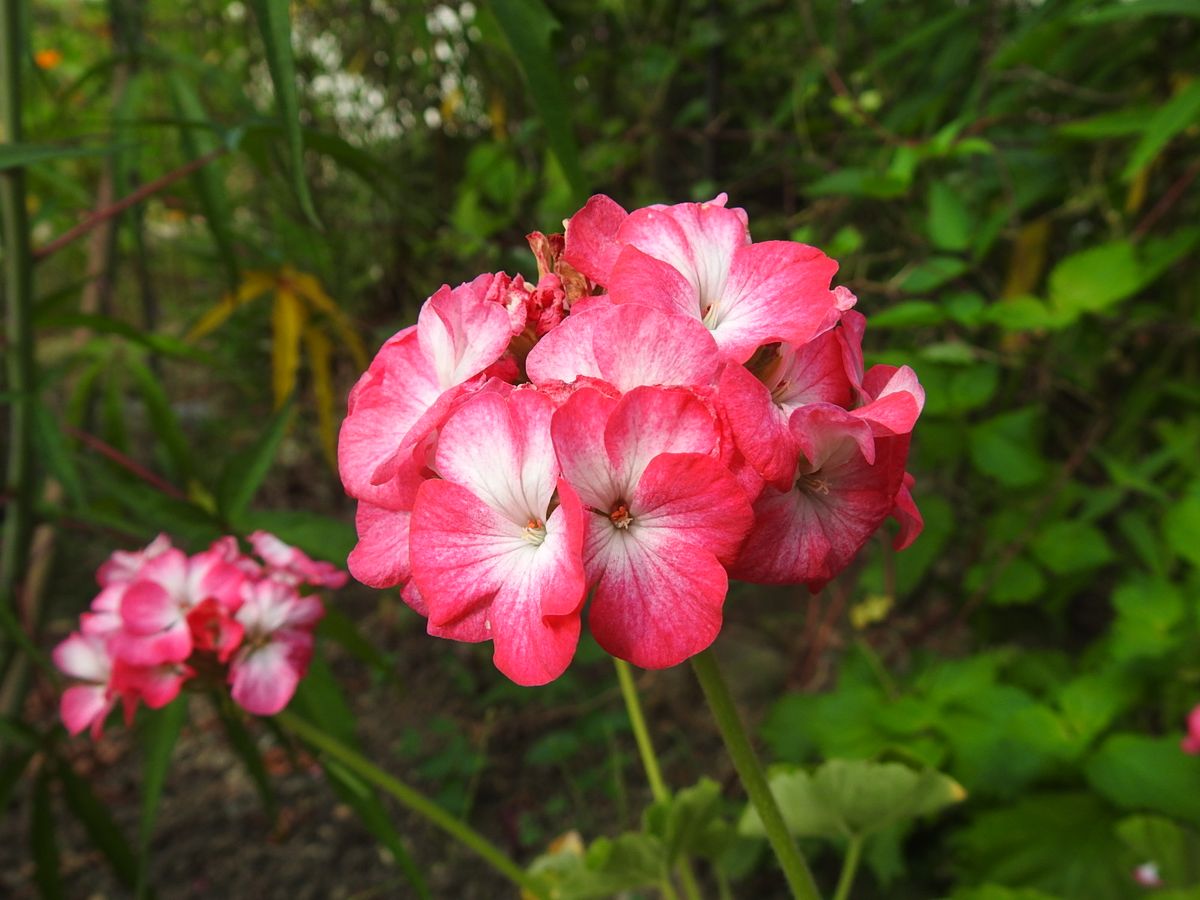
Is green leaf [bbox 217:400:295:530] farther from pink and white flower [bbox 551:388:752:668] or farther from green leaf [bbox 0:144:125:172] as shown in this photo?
pink and white flower [bbox 551:388:752:668]

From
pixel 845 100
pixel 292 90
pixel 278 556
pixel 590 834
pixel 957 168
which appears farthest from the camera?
pixel 957 168

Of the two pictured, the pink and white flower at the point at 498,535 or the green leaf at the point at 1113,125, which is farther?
the green leaf at the point at 1113,125

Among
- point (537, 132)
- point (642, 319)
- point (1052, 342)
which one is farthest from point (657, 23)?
point (642, 319)

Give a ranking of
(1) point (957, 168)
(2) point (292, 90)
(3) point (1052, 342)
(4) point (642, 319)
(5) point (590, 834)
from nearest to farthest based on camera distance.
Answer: (4) point (642, 319) < (2) point (292, 90) < (3) point (1052, 342) < (5) point (590, 834) < (1) point (957, 168)

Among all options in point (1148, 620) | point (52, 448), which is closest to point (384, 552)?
point (52, 448)

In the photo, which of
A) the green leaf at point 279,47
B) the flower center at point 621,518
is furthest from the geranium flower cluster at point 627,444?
the green leaf at point 279,47

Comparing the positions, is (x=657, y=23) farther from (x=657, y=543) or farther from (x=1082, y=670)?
(x=657, y=543)

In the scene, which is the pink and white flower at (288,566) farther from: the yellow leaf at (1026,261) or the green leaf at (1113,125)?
the yellow leaf at (1026,261)

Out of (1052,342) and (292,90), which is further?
(1052,342)
